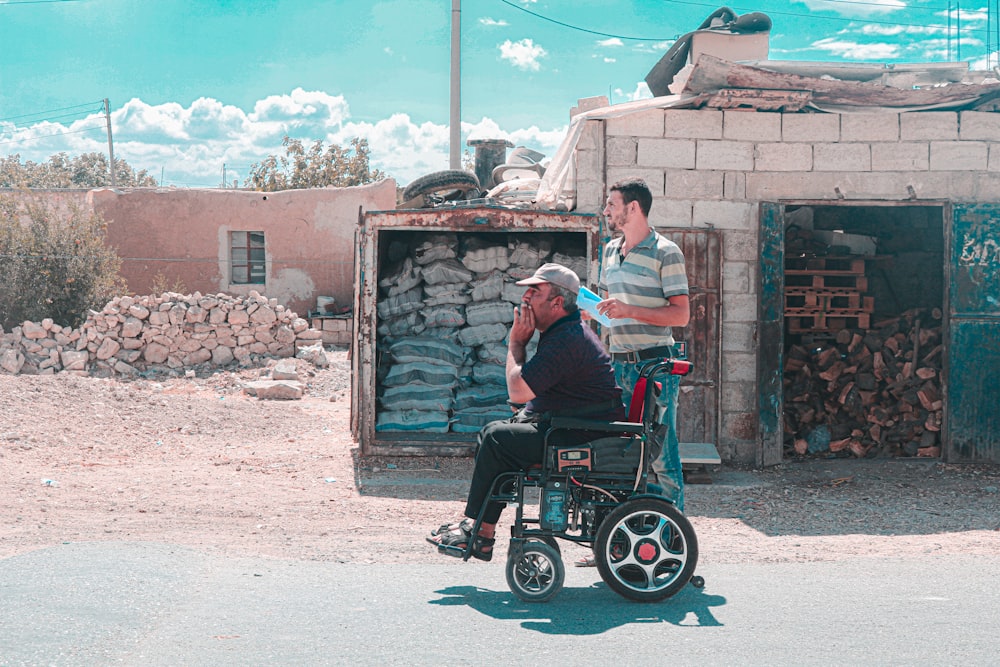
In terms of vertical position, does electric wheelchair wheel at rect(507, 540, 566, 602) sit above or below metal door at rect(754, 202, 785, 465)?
below

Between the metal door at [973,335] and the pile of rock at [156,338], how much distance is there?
1043 cm

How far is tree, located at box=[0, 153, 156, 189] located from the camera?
1747 inches

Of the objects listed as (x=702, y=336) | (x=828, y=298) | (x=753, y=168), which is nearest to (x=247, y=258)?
(x=828, y=298)

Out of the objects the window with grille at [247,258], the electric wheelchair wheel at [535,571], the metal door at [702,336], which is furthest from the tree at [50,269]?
the electric wheelchair wheel at [535,571]

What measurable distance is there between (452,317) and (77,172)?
45.9m

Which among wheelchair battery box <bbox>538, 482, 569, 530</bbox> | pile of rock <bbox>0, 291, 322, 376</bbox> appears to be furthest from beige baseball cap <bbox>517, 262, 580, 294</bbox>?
pile of rock <bbox>0, 291, 322, 376</bbox>

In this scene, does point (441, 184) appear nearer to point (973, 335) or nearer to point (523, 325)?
point (973, 335)

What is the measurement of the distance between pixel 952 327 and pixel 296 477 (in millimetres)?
6100

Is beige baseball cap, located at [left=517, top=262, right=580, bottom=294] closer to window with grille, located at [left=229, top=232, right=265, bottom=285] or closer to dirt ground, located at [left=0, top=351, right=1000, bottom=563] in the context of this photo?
dirt ground, located at [left=0, top=351, right=1000, bottom=563]

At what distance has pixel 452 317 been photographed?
368 inches

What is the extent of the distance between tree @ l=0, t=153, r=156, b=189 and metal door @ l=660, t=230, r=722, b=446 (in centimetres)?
4125

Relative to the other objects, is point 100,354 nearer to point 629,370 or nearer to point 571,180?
point 571,180

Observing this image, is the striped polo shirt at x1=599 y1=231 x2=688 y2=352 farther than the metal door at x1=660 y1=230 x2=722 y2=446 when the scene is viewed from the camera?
No

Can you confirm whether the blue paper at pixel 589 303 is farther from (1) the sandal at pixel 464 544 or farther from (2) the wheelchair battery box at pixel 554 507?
(1) the sandal at pixel 464 544
